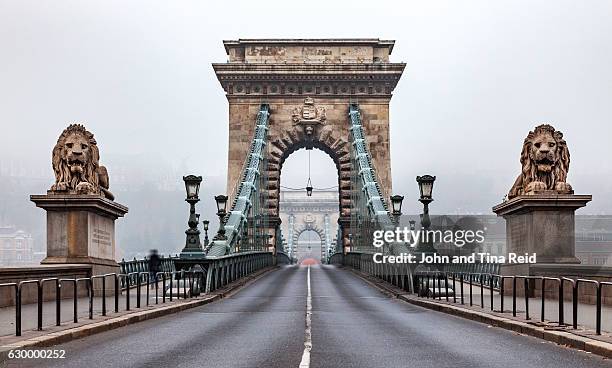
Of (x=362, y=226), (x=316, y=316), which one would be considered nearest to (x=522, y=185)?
(x=316, y=316)

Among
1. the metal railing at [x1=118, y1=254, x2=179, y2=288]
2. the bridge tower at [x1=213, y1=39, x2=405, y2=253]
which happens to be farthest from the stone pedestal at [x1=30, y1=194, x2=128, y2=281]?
the bridge tower at [x1=213, y1=39, x2=405, y2=253]

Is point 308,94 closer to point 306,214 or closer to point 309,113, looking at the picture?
point 309,113

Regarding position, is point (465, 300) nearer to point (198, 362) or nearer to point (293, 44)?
point (198, 362)

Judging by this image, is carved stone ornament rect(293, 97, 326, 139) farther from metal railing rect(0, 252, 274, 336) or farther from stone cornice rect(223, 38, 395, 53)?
metal railing rect(0, 252, 274, 336)

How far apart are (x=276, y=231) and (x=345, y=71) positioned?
14122mm

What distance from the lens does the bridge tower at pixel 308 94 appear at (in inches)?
2938

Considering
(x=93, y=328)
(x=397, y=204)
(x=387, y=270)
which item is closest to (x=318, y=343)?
(x=93, y=328)

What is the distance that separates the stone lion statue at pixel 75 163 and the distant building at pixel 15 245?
390 inches

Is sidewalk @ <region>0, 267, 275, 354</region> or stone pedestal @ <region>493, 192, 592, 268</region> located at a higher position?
stone pedestal @ <region>493, 192, 592, 268</region>

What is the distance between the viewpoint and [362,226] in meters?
61.2

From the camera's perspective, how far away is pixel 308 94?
75.3 meters

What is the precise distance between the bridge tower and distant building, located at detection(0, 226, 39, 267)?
2961cm

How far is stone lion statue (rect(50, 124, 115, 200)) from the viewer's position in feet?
86.1

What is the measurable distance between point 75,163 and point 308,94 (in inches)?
1943
